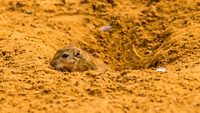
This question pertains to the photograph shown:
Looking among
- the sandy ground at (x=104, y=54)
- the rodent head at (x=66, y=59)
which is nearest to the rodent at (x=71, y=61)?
the rodent head at (x=66, y=59)

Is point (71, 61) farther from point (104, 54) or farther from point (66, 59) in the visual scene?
point (104, 54)

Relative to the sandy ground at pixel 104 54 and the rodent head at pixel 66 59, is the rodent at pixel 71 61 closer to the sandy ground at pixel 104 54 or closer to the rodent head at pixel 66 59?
the rodent head at pixel 66 59

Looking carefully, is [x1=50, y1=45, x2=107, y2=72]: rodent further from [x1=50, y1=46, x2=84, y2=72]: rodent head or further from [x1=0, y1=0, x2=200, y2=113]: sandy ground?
[x1=0, y1=0, x2=200, y2=113]: sandy ground

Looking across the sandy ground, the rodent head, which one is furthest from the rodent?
the sandy ground

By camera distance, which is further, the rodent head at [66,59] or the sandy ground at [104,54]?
the rodent head at [66,59]

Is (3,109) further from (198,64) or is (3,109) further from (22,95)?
(198,64)

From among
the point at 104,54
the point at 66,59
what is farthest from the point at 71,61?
the point at 104,54
